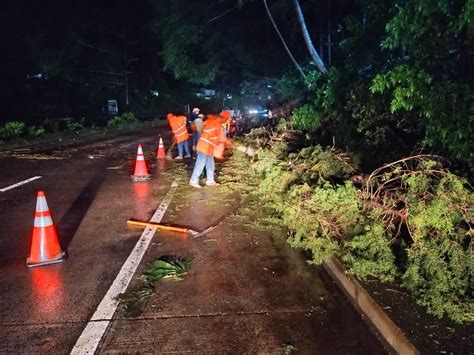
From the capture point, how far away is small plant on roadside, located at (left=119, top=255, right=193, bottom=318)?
13.3ft

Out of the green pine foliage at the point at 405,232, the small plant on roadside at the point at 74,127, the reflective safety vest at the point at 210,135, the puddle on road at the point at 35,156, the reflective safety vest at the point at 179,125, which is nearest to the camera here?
the green pine foliage at the point at 405,232

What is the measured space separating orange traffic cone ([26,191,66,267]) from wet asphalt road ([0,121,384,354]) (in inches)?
5.2

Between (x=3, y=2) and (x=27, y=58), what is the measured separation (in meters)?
3.68

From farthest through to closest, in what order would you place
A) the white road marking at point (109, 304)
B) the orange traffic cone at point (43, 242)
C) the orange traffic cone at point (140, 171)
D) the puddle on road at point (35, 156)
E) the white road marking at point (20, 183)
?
the puddle on road at point (35, 156) → the orange traffic cone at point (140, 171) → the white road marking at point (20, 183) → the orange traffic cone at point (43, 242) → the white road marking at point (109, 304)

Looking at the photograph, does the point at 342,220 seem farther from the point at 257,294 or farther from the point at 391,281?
the point at 257,294

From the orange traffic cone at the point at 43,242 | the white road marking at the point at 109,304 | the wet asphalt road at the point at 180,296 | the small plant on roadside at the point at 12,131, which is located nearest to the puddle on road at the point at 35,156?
the small plant on roadside at the point at 12,131

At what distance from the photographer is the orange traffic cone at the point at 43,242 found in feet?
16.7

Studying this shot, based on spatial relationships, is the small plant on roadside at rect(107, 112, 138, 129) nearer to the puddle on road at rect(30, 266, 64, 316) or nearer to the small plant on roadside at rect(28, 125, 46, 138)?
the small plant on roadside at rect(28, 125, 46, 138)

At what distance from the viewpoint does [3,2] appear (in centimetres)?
2667

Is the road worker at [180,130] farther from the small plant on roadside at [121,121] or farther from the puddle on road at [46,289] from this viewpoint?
the small plant on roadside at [121,121]

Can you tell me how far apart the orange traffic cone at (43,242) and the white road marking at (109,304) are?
35.8 inches

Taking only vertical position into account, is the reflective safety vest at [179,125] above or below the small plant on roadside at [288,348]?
above

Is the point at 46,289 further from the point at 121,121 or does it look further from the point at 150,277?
the point at 121,121

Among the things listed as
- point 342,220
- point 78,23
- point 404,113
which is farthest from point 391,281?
point 78,23
